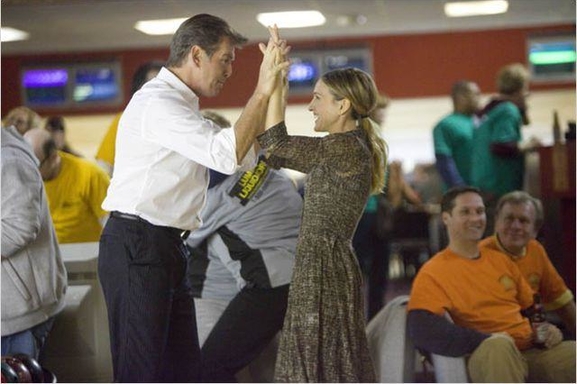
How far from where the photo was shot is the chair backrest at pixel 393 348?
4.39 metres

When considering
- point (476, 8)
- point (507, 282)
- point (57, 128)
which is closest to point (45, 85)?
point (57, 128)

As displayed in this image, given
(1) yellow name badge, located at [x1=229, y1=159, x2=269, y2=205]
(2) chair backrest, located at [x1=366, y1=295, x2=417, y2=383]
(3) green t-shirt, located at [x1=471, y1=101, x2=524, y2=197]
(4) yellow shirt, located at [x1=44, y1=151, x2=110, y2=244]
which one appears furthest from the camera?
(3) green t-shirt, located at [x1=471, y1=101, x2=524, y2=197]

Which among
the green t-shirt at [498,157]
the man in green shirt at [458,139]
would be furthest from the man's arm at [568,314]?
the man in green shirt at [458,139]

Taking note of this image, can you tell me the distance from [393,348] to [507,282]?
0.54 meters

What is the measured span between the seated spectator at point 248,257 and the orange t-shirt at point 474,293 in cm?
54

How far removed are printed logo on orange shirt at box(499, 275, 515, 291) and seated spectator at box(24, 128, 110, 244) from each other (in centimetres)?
172

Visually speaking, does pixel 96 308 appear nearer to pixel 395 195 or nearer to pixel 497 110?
pixel 497 110

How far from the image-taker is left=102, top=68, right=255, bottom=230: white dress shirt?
3475 millimetres

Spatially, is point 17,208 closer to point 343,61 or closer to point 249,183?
point 249,183

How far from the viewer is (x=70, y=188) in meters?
5.06

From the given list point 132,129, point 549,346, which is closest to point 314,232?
point 132,129

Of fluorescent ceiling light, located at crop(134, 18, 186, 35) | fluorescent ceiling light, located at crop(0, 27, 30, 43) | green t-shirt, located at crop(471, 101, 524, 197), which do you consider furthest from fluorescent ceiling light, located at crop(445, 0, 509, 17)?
fluorescent ceiling light, located at crop(0, 27, 30, 43)

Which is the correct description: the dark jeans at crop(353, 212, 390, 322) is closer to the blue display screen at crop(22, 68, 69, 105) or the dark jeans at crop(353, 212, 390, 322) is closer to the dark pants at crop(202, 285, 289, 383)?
the blue display screen at crop(22, 68, 69, 105)

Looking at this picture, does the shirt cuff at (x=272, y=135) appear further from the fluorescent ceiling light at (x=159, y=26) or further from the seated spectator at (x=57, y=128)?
the seated spectator at (x=57, y=128)
